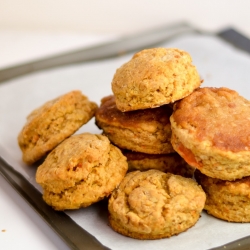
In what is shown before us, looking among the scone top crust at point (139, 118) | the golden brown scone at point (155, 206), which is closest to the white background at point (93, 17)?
the scone top crust at point (139, 118)

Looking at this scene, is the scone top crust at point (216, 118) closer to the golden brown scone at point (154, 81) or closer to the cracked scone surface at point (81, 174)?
the golden brown scone at point (154, 81)

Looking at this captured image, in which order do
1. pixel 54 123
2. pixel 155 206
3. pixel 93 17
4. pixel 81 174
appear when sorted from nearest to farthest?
pixel 155 206 < pixel 81 174 < pixel 54 123 < pixel 93 17

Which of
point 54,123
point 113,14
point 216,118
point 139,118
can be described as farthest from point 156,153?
point 113,14

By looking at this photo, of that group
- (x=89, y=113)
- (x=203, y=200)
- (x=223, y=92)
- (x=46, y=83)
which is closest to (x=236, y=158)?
(x=203, y=200)

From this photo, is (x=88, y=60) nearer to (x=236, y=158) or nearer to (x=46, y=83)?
(x=46, y=83)

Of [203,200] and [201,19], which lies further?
[201,19]

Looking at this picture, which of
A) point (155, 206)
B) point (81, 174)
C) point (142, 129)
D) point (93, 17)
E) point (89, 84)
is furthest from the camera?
point (93, 17)

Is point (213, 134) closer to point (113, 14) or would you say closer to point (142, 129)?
point (142, 129)
